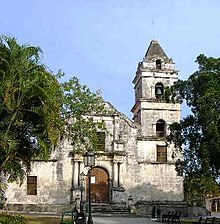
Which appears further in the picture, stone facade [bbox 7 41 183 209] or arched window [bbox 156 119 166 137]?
arched window [bbox 156 119 166 137]

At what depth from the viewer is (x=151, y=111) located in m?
38.6

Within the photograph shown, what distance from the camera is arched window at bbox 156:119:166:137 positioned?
127ft

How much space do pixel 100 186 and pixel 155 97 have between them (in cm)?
838

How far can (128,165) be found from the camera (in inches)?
1479

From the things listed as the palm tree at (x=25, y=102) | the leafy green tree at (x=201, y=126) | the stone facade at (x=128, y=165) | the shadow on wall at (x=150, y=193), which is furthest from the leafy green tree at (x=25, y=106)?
the shadow on wall at (x=150, y=193)

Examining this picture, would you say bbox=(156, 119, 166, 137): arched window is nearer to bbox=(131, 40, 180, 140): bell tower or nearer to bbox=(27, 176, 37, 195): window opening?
bbox=(131, 40, 180, 140): bell tower

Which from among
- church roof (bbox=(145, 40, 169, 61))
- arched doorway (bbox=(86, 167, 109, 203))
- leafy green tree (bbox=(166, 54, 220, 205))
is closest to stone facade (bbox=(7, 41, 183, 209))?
arched doorway (bbox=(86, 167, 109, 203))

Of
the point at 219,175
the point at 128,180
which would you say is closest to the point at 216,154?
the point at 219,175

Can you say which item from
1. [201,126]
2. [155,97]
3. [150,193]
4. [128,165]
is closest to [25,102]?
[201,126]

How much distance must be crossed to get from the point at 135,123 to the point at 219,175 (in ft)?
50.3

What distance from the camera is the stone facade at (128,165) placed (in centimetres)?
3650

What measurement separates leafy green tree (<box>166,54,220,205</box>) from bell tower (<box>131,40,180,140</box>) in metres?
12.1

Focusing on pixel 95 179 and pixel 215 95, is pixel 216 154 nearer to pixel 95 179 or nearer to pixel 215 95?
pixel 215 95

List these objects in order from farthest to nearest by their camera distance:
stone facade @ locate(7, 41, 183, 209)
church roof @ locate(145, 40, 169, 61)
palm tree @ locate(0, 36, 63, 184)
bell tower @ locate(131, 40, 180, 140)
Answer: church roof @ locate(145, 40, 169, 61) < bell tower @ locate(131, 40, 180, 140) < stone facade @ locate(7, 41, 183, 209) < palm tree @ locate(0, 36, 63, 184)
